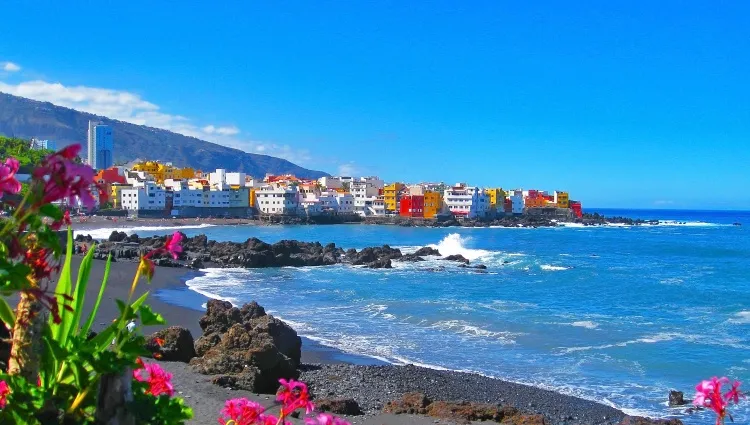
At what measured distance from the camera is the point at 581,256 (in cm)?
4275

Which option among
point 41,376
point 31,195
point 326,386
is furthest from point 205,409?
point 31,195

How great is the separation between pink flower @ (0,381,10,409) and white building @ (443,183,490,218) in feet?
289

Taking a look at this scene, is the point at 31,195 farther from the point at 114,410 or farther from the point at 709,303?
the point at 709,303

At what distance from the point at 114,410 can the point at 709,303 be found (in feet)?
79.6

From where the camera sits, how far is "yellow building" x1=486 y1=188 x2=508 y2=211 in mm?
95113

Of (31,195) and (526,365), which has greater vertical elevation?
(31,195)

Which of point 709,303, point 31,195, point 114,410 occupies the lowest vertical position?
point 709,303

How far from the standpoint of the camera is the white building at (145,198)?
2970 inches

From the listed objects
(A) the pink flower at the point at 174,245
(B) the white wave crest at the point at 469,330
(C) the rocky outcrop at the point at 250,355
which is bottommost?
(B) the white wave crest at the point at 469,330

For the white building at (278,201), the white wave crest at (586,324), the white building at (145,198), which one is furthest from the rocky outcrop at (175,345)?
the white building at (278,201)

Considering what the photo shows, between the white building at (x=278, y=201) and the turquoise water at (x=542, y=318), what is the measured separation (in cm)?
4962

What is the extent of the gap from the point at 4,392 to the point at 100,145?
182 meters

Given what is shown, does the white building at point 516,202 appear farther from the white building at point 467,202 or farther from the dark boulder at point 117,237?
the dark boulder at point 117,237

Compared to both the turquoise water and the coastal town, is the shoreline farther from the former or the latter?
the coastal town
